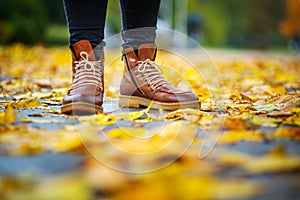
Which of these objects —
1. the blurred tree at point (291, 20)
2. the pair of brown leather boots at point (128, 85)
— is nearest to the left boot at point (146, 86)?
the pair of brown leather boots at point (128, 85)

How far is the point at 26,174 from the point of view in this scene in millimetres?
950

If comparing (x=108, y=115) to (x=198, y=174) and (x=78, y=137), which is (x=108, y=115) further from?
(x=198, y=174)

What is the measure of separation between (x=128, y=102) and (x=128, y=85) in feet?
0.21

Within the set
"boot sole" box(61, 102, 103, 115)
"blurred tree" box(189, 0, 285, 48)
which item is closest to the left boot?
"boot sole" box(61, 102, 103, 115)

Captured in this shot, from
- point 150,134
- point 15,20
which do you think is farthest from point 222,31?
point 150,134

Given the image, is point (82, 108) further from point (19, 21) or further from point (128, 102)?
point (19, 21)

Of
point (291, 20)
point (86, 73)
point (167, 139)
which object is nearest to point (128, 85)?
point (86, 73)

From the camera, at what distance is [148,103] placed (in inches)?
68.8

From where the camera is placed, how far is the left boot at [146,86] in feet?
5.53

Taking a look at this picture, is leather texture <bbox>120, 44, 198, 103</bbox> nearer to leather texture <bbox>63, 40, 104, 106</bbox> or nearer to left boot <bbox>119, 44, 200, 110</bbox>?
left boot <bbox>119, 44, 200, 110</bbox>

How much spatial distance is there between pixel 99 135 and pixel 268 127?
0.48 m

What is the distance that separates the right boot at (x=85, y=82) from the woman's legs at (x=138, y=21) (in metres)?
0.15

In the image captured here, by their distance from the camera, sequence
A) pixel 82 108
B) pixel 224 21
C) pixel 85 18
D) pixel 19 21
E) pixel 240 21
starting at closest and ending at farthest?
pixel 82 108
pixel 85 18
pixel 19 21
pixel 224 21
pixel 240 21

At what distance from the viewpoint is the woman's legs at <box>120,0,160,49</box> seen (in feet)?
5.77
